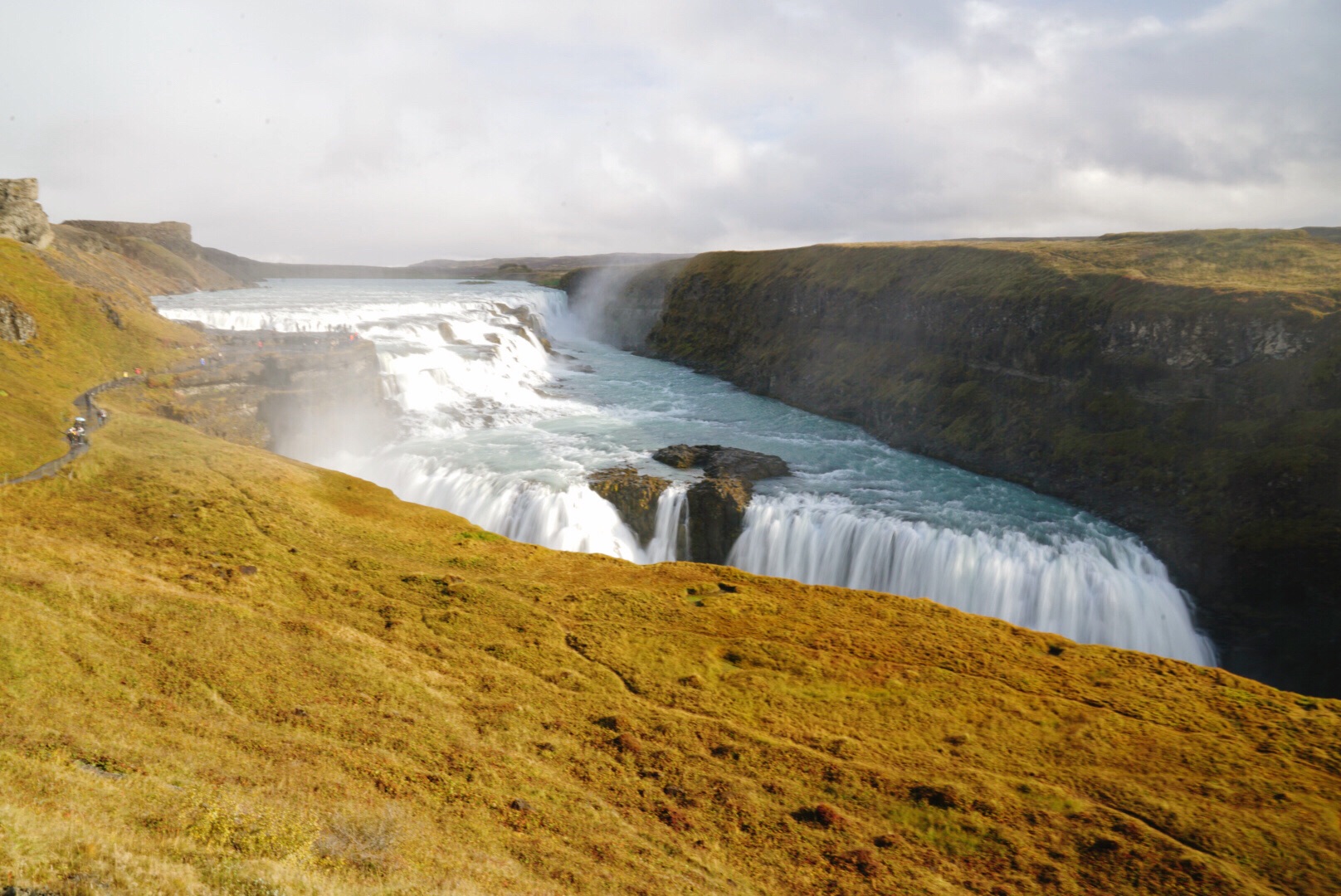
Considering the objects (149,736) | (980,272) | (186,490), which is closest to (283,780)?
(149,736)

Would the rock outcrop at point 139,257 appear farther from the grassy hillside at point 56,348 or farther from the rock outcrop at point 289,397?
the rock outcrop at point 289,397

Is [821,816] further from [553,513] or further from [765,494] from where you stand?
[765,494]

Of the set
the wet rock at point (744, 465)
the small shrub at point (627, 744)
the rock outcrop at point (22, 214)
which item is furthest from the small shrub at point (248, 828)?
the rock outcrop at point (22, 214)

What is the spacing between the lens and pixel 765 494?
37.4 meters

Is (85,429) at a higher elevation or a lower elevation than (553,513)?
A: higher

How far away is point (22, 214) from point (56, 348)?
2353 centimetres

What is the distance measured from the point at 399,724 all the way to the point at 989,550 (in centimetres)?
2733

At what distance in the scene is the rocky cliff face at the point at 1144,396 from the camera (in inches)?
1225

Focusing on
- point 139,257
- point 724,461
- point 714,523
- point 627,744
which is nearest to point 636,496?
point 714,523

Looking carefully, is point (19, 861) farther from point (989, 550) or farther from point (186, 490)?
point (989, 550)

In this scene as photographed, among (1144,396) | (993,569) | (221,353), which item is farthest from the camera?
(221,353)

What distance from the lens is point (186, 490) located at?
23953mm

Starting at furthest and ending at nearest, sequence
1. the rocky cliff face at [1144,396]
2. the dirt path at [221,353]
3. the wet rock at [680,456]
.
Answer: the wet rock at [680,456], the rocky cliff face at [1144,396], the dirt path at [221,353]

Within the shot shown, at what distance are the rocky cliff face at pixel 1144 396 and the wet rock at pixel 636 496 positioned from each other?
21188 millimetres
